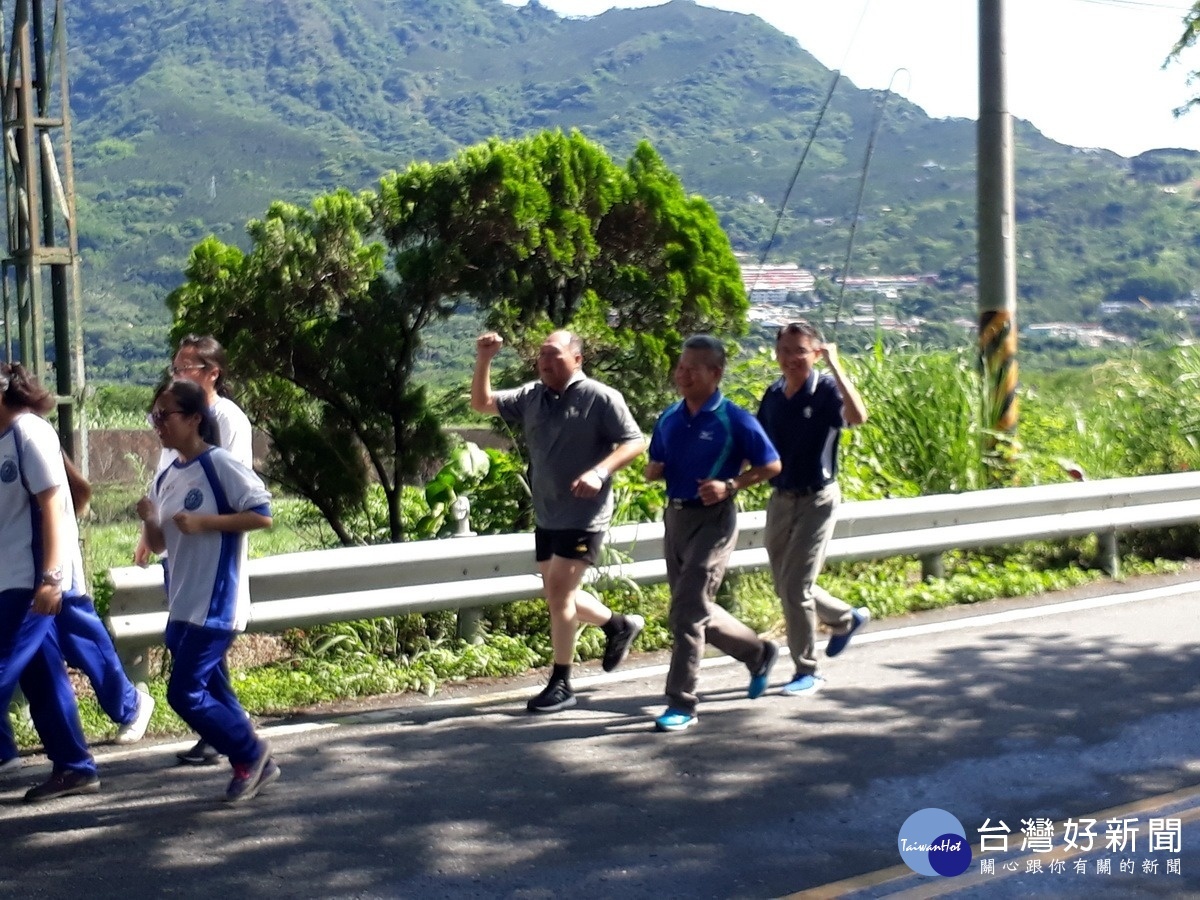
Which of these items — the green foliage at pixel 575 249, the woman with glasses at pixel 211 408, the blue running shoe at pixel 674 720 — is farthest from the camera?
the green foliage at pixel 575 249

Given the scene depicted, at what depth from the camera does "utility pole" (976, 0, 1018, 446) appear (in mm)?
11609

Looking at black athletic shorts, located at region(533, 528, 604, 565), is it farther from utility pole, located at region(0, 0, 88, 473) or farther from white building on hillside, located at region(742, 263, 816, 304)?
white building on hillside, located at region(742, 263, 816, 304)

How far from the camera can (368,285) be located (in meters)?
10.8

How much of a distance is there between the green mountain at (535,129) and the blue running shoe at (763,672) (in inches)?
216

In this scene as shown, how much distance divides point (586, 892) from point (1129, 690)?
11.9 feet

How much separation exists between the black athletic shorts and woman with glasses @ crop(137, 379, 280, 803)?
1.72 meters

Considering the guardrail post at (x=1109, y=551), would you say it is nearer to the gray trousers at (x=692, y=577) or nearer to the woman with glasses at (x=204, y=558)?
the gray trousers at (x=692, y=577)

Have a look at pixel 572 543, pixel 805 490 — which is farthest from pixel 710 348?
pixel 572 543

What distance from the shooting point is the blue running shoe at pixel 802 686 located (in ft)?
26.1

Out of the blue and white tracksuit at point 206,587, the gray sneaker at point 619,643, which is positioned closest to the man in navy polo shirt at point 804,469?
the gray sneaker at point 619,643

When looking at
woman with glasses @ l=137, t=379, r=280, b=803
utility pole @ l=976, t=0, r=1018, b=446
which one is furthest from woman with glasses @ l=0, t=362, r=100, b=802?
utility pole @ l=976, t=0, r=1018, b=446

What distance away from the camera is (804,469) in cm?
805

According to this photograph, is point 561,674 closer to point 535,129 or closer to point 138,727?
point 138,727

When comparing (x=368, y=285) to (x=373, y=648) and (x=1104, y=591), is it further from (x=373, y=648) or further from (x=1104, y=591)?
(x=1104, y=591)
